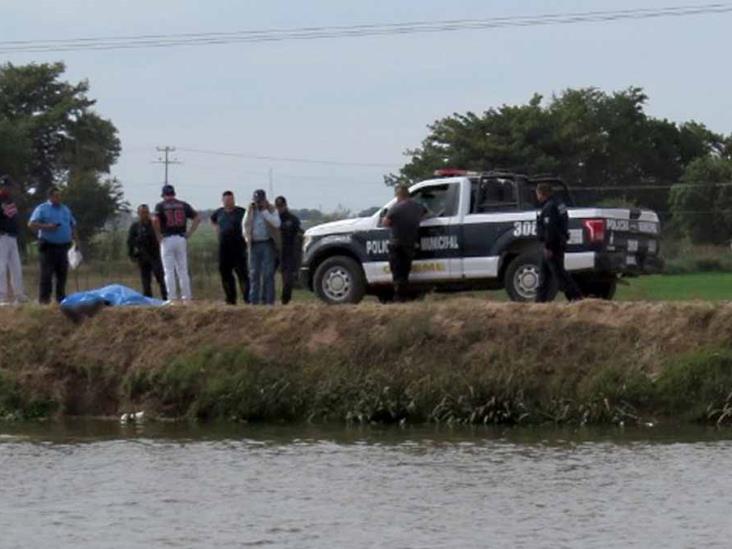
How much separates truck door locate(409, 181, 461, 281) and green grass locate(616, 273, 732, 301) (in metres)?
5.43

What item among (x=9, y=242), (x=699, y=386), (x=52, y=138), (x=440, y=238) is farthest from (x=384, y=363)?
(x=52, y=138)

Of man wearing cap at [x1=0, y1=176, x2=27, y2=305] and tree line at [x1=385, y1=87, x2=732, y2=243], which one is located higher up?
tree line at [x1=385, y1=87, x2=732, y2=243]

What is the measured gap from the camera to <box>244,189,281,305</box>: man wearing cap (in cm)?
2458

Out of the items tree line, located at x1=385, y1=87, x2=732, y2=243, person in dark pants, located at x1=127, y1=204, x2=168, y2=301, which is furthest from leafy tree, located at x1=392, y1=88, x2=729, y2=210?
person in dark pants, located at x1=127, y1=204, x2=168, y2=301

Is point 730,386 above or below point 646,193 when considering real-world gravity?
below

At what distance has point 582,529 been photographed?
556 inches

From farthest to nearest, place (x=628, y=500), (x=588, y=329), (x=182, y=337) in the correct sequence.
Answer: (x=182, y=337)
(x=588, y=329)
(x=628, y=500)

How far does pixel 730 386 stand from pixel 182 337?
→ 6653mm

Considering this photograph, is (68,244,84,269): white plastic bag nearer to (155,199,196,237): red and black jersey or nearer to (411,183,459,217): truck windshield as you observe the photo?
(155,199,196,237): red and black jersey

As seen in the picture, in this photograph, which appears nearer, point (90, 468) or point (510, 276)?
point (90, 468)

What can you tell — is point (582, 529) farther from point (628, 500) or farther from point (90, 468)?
point (90, 468)

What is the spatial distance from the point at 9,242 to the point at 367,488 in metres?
10.3

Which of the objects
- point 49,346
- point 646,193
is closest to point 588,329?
point 49,346

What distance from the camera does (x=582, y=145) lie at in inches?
3041
